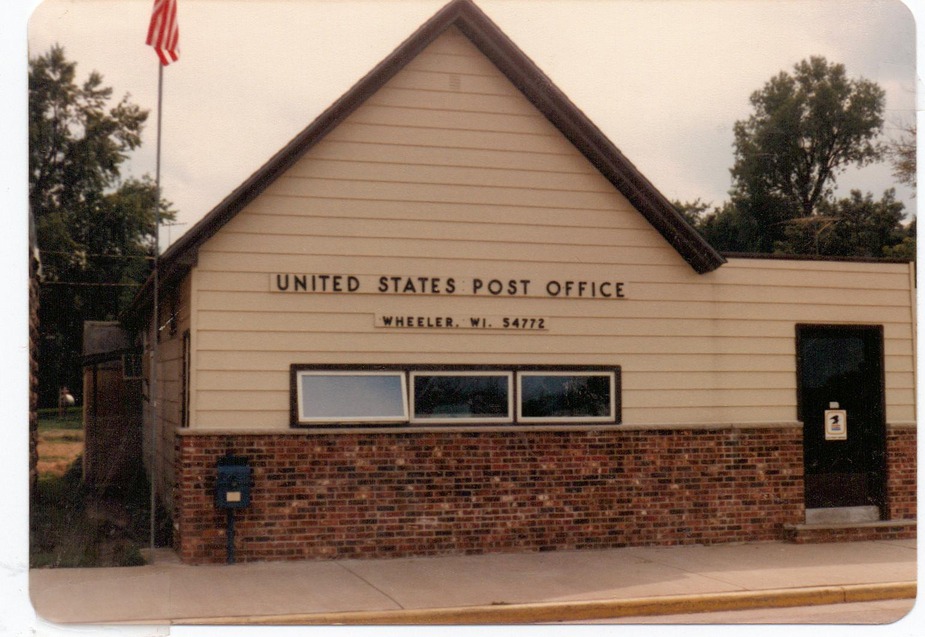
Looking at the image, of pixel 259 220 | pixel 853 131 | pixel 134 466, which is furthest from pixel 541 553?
pixel 853 131

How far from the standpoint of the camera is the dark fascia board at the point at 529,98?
10180mm

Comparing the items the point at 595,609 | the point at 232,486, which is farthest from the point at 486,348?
the point at 595,609

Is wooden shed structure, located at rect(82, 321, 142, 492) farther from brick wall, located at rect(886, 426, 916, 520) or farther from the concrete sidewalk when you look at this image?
brick wall, located at rect(886, 426, 916, 520)

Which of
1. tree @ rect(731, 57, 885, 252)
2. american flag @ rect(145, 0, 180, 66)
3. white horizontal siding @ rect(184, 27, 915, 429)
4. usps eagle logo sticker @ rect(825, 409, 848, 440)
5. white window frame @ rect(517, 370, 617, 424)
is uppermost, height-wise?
tree @ rect(731, 57, 885, 252)

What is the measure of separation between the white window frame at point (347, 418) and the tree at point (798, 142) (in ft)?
106

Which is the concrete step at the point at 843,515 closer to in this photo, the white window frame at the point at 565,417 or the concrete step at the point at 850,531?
the concrete step at the point at 850,531

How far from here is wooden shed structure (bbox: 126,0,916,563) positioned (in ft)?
33.9

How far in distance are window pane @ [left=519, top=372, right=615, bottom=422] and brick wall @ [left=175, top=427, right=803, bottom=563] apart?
0.23 m

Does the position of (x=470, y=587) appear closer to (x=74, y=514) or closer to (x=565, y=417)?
(x=565, y=417)

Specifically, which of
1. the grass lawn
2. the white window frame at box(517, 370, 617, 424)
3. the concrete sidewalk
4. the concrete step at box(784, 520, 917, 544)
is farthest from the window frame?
the concrete step at box(784, 520, 917, 544)

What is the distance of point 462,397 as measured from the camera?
432 inches

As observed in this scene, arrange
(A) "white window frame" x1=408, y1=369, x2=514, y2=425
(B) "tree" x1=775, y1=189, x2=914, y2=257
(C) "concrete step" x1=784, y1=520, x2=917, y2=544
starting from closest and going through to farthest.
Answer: (A) "white window frame" x1=408, y1=369, x2=514, y2=425, (C) "concrete step" x1=784, y1=520, x2=917, y2=544, (B) "tree" x1=775, y1=189, x2=914, y2=257

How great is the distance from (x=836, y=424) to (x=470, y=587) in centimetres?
577

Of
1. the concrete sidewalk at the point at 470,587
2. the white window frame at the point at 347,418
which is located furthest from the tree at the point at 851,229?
the white window frame at the point at 347,418
